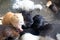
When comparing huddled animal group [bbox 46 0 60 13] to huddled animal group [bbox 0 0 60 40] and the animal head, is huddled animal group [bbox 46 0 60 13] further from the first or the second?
the animal head

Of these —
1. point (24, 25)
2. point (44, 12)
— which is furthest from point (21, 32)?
point (44, 12)

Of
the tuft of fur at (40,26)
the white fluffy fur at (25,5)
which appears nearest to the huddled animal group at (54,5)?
the white fluffy fur at (25,5)

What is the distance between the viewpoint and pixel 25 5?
1233mm

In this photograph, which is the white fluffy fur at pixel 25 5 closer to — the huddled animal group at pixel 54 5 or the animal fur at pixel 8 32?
the huddled animal group at pixel 54 5

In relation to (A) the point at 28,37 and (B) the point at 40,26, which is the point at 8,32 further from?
(B) the point at 40,26

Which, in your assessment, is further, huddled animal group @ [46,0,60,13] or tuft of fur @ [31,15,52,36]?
huddled animal group @ [46,0,60,13]

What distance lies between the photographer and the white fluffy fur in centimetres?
122

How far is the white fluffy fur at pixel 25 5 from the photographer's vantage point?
122cm

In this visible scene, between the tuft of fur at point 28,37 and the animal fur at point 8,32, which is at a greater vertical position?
the animal fur at point 8,32

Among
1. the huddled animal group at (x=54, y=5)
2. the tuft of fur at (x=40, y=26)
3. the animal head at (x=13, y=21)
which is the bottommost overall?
the tuft of fur at (x=40, y=26)

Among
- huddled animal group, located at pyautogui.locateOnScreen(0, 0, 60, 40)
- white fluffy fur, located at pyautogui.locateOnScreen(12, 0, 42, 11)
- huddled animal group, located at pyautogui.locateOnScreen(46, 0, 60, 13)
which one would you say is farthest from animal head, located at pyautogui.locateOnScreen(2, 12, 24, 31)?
huddled animal group, located at pyautogui.locateOnScreen(46, 0, 60, 13)

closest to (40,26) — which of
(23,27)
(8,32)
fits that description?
(23,27)

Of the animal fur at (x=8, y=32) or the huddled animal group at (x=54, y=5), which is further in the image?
the huddled animal group at (x=54, y=5)

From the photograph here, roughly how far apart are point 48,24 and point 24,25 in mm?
140
